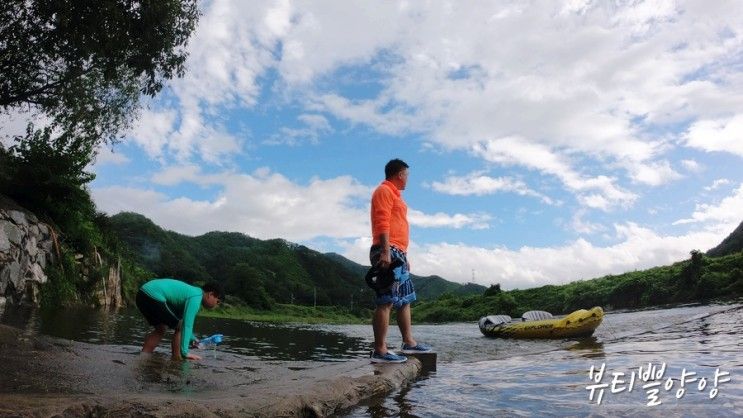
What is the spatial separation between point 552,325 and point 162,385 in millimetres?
9264

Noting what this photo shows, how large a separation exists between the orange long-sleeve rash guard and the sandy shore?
133cm

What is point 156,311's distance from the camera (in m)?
6.04

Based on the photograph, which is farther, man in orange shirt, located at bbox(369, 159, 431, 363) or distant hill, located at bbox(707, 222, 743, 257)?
distant hill, located at bbox(707, 222, 743, 257)

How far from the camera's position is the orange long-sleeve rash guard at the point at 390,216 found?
5219 millimetres

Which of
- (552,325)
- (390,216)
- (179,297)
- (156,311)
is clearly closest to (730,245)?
(552,325)

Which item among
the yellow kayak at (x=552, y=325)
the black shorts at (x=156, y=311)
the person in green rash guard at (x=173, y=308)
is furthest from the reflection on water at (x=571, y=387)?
the yellow kayak at (x=552, y=325)

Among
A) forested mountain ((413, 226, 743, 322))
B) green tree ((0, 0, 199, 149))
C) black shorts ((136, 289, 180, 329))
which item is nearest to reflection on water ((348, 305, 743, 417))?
black shorts ((136, 289, 180, 329))

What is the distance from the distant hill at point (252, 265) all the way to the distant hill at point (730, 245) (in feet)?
172

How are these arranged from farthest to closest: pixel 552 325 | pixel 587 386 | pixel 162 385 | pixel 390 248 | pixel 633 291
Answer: pixel 633 291 < pixel 552 325 < pixel 390 248 < pixel 587 386 < pixel 162 385

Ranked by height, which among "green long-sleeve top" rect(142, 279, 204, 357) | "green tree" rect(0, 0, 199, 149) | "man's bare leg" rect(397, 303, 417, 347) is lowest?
"man's bare leg" rect(397, 303, 417, 347)

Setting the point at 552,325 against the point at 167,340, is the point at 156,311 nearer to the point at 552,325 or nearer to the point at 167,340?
the point at 167,340

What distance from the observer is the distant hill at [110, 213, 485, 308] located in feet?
272

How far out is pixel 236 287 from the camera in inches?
3142

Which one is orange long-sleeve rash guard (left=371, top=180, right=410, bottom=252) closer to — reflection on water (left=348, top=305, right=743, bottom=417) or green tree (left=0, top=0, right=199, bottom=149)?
reflection on water (left=348, top=305, right=743, bottom=417)
